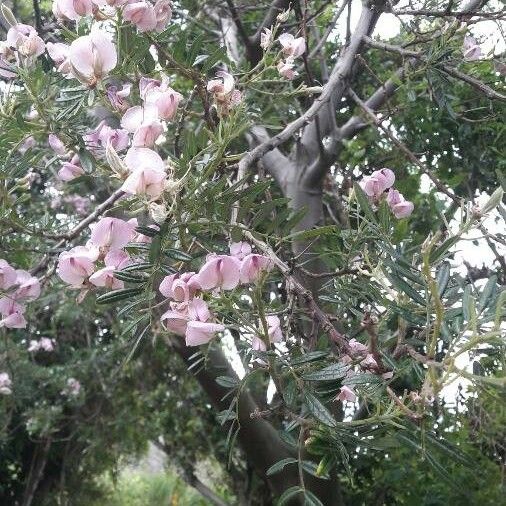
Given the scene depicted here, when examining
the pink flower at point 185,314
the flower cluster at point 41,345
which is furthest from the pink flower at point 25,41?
the flower cluster at point 41,345

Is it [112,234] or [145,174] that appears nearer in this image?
[145,174]

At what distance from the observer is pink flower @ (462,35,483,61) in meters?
1.47

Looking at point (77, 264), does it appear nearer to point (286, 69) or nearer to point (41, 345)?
point (286, 69)

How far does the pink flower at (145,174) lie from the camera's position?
0.71m

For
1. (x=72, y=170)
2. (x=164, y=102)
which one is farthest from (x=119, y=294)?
(x=72, y=170)

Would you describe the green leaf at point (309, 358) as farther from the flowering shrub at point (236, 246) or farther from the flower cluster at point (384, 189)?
the flower cluster at point (384, 189)

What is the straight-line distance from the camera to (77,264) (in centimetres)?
86

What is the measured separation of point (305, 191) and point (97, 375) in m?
2.02

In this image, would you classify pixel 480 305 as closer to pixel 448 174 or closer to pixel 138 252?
pixel 138 252

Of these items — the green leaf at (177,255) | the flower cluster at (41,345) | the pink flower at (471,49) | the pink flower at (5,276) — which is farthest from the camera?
the flower cluster at (41,345)

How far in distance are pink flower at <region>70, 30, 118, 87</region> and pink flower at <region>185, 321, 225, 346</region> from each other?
354mm

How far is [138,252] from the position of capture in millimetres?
896

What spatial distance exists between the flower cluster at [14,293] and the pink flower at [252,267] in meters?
0.45

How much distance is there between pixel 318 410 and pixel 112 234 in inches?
13.1
